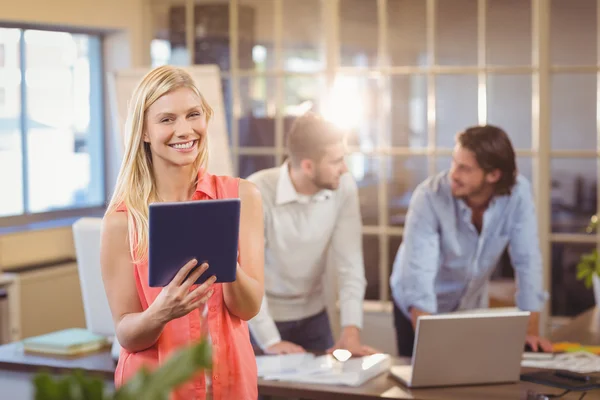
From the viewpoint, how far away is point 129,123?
2.06 metres

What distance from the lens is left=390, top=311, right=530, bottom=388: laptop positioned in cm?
276

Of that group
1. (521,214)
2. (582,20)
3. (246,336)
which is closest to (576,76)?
(582,20)

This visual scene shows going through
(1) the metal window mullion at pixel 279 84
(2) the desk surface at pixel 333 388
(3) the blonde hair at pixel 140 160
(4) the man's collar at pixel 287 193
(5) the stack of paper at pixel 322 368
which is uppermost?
(1) the metal window mullion at pixel 279 84

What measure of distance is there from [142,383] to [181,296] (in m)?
1.00

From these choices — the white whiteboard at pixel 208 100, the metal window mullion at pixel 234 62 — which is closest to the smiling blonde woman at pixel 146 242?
the white whiteboard at pixel 208 100

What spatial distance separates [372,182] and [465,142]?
6.99 ft

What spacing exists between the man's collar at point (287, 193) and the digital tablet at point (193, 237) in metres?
1.61

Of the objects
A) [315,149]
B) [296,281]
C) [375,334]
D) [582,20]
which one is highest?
[582,20]

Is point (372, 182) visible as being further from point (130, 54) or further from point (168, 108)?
point (168, 108)

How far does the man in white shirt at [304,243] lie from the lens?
136 inches

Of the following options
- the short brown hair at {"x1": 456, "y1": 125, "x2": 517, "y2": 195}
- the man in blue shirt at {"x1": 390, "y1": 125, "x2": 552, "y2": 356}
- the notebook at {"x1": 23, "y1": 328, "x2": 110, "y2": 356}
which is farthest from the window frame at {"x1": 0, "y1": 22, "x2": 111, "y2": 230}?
the short brown hair at {"x1": 456, "y1": 125, "x2": 517, "y2": 195}

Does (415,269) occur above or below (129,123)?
below

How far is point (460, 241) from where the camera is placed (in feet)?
11.9

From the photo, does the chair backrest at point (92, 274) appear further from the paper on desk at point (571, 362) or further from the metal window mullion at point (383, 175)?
the metal window mullion at point (383, 175)
